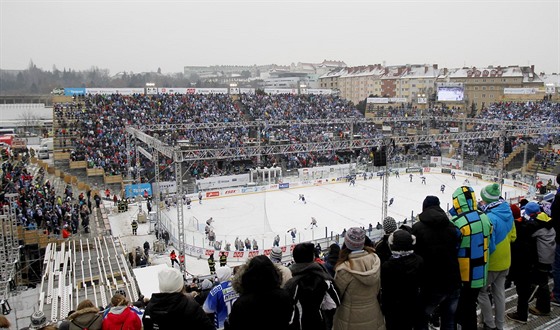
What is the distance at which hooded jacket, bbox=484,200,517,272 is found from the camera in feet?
15.9

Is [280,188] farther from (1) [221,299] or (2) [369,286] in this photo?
(2) [369,286]

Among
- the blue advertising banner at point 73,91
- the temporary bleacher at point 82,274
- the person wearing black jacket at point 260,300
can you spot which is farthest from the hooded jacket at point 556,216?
the blue advertising banner at point 73,91

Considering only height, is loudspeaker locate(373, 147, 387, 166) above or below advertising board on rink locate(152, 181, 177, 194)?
above

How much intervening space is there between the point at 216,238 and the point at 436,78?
8004cm

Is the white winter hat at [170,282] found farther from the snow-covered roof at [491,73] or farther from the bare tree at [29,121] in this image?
the snow-covered roof at [491,73]

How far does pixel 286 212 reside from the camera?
1156 inches

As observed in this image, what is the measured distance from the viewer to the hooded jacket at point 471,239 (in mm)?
4512

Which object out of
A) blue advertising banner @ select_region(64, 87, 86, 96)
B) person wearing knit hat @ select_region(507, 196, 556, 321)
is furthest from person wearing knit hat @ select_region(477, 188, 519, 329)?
blue advertising banner @ select_region(64, 87, 86, 96)

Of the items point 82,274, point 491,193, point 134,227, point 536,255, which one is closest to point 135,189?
point 134,227

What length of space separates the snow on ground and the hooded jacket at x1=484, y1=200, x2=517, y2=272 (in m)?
16.8

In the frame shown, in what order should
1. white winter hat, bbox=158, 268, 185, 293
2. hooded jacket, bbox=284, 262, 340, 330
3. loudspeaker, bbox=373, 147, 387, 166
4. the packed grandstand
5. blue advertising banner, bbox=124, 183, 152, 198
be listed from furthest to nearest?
blue advertising banner, bbox=124, 183, 152, 198
the packed grandstand
loudspeaker, bbox=373, 147, 387, 166
hooded jacket, bbox=284, 262, 340, 330
white winter hat, bbox=158, 268, 185, 293

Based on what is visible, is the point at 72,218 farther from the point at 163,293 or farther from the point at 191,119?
the point at 191,119

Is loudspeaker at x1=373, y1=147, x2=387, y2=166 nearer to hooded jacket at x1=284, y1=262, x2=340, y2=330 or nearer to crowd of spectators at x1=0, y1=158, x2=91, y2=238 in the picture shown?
crowd of spectators at x1=0, y1=158, x2=91, y2=238

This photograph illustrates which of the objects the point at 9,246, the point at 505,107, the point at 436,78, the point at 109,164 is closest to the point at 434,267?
the point at 9,246
